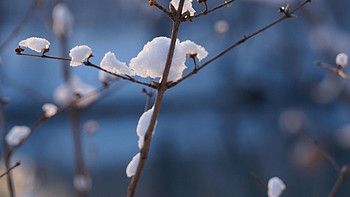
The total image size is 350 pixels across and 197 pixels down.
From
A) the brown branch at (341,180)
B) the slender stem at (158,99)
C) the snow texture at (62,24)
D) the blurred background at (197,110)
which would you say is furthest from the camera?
the blurred background at (197,110)

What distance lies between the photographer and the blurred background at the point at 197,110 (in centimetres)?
248

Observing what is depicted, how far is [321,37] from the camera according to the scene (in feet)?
5.15

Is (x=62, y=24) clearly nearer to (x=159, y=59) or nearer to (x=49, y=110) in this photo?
(x=49, y=110)

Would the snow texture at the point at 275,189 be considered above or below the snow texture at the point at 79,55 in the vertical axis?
below

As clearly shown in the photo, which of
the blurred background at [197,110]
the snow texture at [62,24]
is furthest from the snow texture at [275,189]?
the blurred background at [197,110]

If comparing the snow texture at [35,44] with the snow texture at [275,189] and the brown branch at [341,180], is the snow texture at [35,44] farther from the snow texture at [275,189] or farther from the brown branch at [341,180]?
the brown branch at [341,180]

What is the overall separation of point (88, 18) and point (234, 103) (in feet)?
4.22

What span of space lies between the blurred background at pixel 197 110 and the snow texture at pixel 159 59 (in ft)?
6.59

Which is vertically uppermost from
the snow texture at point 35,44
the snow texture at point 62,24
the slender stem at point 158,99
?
the snow texture at point 62,24

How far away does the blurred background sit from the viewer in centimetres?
248

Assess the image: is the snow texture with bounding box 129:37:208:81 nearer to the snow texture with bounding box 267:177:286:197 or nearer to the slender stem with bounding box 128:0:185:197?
the slender stem with bounding box 128:0:185:197

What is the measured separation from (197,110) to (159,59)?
2.43m

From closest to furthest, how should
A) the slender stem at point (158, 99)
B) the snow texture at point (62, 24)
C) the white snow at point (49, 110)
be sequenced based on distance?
the slender stem at point (158, 99), the white snow at point (49, 110), the snow texture at point (62, 24)

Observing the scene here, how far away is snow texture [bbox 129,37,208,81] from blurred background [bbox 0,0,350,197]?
6.59 ft
